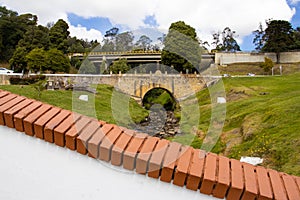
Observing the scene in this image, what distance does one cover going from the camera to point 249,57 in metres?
49.4

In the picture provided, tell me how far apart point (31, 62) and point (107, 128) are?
108 feet

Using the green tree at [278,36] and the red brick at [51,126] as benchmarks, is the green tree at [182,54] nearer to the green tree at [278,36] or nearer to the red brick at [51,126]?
the green tree at [278,36]

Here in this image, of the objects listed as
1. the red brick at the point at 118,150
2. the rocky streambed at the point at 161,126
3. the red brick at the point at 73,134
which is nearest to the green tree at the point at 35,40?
the rocky streambed at the point at 161,126

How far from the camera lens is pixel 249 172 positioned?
2.38m

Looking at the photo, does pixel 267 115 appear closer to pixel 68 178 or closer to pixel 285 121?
pixel 285 121

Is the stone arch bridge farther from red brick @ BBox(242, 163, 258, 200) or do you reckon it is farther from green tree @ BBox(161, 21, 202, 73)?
red brick @ BBox(242, 163, 258, 200)

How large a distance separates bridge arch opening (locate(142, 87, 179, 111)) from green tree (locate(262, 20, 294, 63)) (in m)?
18.8

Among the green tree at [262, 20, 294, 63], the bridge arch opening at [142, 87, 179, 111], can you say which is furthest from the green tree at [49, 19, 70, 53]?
the green tree at [262, 20, 294, 63]

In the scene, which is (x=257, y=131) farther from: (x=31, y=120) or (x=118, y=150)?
(x=31, y=120)

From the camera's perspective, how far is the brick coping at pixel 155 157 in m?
2.20

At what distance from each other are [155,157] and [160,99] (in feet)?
129

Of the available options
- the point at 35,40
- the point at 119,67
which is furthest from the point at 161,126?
the point at 35,40

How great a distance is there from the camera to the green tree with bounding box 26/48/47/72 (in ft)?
107

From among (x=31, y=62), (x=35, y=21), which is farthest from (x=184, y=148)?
(x=35, y=21)
